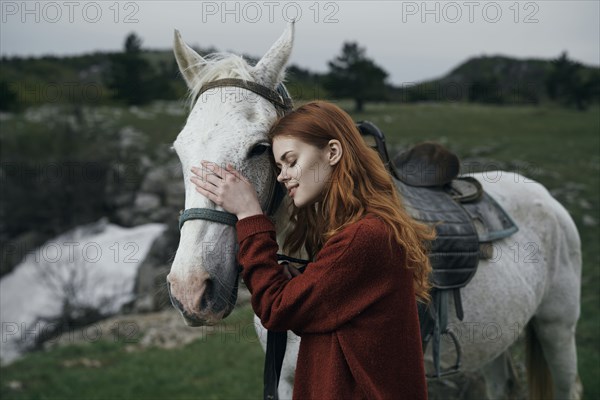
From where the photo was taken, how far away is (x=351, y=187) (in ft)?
5.51

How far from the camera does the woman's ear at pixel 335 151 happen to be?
172cm

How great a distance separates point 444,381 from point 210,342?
4190 millimetres

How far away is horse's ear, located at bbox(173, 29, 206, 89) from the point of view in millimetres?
2338

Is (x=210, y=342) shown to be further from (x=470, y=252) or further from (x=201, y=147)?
(x=201, y=147)

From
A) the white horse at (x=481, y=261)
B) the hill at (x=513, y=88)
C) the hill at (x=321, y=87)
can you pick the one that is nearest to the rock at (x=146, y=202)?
the hill at (x=321, y=87)

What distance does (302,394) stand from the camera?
1.68 m

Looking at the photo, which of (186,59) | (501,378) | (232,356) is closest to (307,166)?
(186,59)

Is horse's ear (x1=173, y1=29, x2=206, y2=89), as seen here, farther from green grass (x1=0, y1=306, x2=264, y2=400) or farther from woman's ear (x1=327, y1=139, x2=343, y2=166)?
green grass (x1=0, y1=306, x2=264, y2=400)

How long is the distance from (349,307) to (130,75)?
2804cm

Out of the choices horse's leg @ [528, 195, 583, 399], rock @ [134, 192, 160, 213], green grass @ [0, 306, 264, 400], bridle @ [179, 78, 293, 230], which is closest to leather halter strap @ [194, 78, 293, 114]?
bridle @ [179, 78, 293, 230]

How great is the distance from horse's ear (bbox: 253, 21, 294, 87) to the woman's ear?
60 cm

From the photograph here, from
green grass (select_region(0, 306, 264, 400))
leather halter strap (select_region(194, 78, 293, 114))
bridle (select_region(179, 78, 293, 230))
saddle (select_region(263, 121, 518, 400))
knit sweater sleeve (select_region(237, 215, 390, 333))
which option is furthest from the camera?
green grass (select_region(0, 306, 264, 400))

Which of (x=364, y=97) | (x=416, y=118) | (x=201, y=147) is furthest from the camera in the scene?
(x=364, y=97)

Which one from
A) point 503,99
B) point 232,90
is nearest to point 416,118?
point 503,99
